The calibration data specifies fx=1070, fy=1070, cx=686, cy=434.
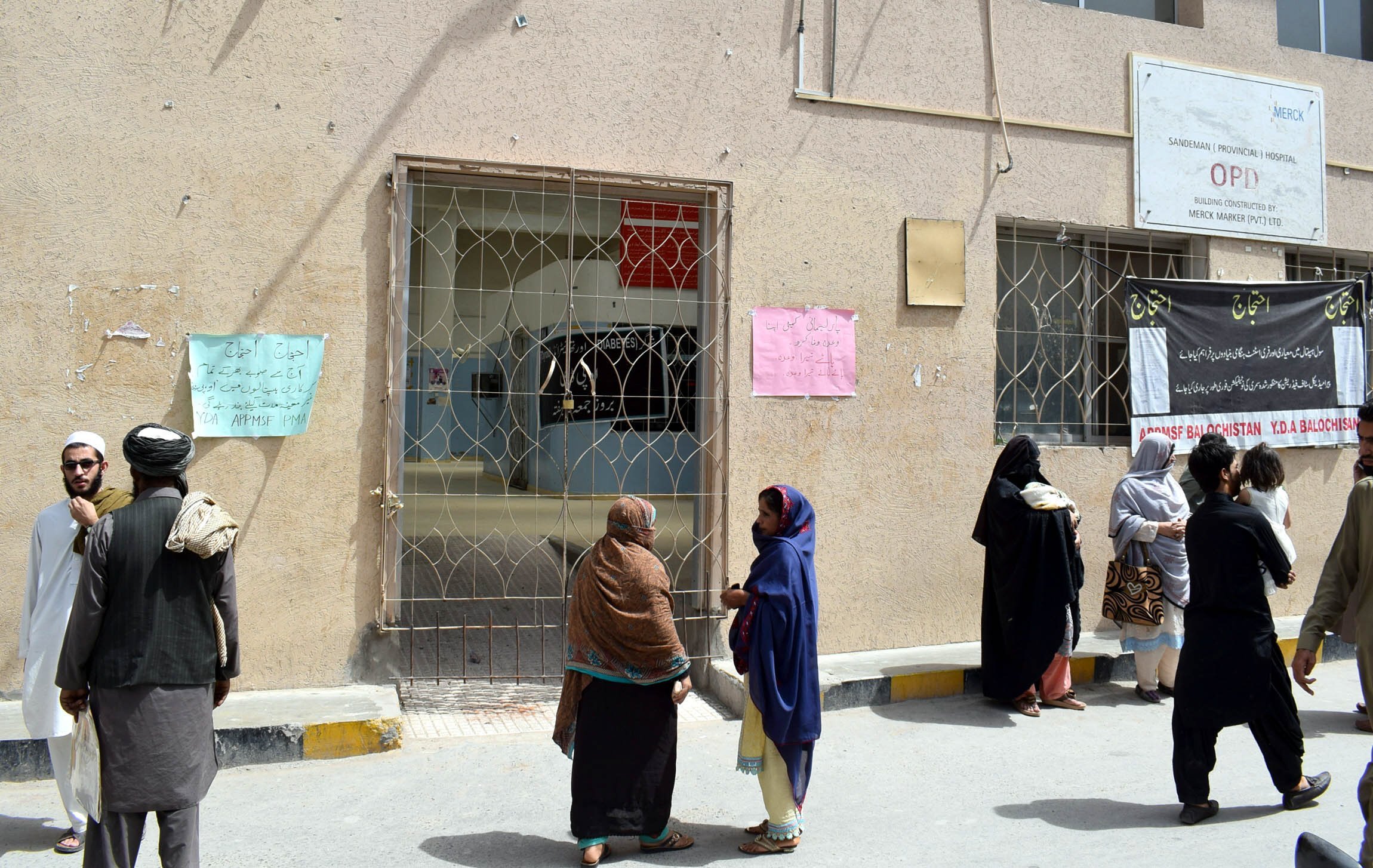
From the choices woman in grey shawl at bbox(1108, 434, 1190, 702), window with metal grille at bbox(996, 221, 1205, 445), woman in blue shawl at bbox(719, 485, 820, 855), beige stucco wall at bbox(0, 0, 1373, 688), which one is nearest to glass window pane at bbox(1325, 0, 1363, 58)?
beige stucco wall at bbox(0, 0, 1373, 688)

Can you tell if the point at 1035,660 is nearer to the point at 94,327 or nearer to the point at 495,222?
the point at 495,222

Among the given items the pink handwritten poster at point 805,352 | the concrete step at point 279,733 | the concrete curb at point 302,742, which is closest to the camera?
the concrete step at point 279,733

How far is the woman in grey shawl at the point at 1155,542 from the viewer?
5.79m

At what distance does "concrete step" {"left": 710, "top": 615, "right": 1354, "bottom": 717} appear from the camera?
5.68 m

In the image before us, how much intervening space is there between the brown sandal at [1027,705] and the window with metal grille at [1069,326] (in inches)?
70.8

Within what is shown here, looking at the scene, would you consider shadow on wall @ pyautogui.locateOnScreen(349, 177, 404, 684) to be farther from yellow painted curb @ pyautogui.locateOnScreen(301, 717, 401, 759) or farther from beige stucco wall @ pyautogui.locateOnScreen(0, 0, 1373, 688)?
yellow painted curb @ pyautogui.locateOnScreen(301, 717, 401, 759)

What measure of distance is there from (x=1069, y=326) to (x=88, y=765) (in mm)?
6177

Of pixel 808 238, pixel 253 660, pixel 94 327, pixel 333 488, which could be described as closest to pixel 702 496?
pixel 808 238

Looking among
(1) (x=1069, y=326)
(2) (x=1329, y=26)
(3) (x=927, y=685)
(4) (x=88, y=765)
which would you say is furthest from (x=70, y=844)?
(2) (x=1329, y=26)

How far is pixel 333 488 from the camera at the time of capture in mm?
5391

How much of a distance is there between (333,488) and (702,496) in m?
2.00

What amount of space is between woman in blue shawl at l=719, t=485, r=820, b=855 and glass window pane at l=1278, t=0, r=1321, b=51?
6693mm

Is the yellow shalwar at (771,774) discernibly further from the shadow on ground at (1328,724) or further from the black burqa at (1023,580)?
the shadow on ground at (1328,724)

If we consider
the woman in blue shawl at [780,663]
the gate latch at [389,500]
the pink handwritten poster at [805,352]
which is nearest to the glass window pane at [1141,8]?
the pink handwritten poster at [805,352]
